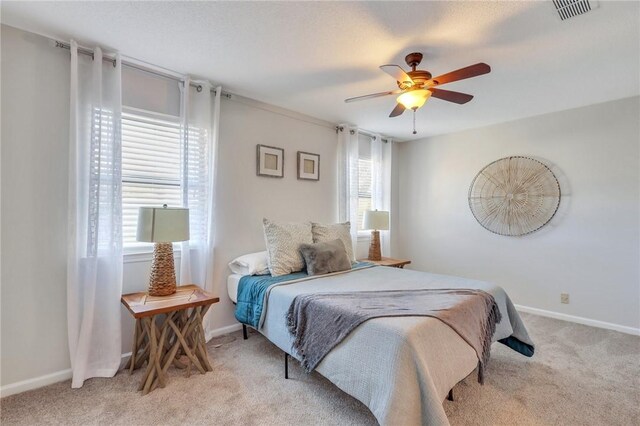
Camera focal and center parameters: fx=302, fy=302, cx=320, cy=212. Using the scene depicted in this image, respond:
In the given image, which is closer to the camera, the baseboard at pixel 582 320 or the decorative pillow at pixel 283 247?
the decorative pillow at pixel 283 247

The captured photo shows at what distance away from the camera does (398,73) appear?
203 centimetres

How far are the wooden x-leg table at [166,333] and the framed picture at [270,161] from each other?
4.77ft

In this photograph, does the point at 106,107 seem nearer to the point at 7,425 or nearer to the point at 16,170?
the point at 16,170

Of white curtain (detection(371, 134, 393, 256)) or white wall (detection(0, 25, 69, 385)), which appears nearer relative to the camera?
white wall (detection(0, 25, 69, 385))

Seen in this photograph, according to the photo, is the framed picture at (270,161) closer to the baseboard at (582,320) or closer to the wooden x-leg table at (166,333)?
the wooden x-leg table at (166,333)

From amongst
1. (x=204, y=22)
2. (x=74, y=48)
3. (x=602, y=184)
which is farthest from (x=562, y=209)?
(x=74, y=48)

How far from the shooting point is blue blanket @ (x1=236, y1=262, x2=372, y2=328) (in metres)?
2.49

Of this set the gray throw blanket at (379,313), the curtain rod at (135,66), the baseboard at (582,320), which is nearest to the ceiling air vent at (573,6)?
the gray throw blanket at (379,313)

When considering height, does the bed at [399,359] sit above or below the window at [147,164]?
below

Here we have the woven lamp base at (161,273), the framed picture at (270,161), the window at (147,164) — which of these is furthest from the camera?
the framed picture at (270,161)

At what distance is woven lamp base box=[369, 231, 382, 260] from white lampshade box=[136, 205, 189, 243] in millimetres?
2633

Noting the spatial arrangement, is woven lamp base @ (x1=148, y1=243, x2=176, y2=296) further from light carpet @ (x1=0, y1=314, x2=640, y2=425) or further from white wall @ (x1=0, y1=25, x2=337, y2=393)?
light carpet @ (x1=0, y1=314, x2=640, y2=425)

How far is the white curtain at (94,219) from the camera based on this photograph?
2.14 m

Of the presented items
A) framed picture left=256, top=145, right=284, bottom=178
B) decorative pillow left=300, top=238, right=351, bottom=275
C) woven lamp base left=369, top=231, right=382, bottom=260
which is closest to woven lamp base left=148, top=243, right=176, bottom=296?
decorative pillow left=300, top=238, right=351, bottom=275
